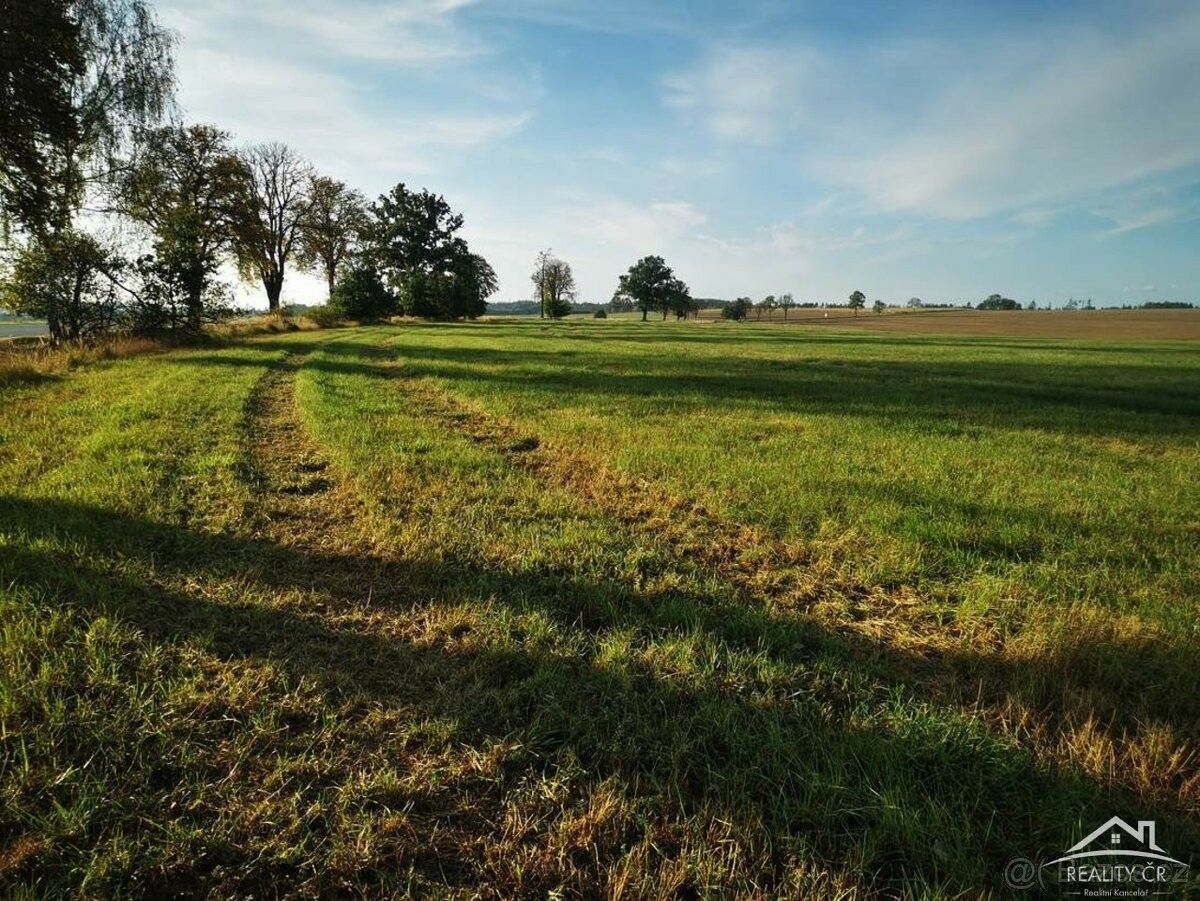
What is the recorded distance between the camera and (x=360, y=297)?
52.3 metres

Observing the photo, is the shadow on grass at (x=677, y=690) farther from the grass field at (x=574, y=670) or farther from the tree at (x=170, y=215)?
the tree at (x=170, y=215)

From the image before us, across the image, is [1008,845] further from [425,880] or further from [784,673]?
[425,880]

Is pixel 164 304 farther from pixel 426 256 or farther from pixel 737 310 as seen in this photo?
pixel 737 310

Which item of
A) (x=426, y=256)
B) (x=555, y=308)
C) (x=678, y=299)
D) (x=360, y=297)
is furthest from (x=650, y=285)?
(x=360, y=297)

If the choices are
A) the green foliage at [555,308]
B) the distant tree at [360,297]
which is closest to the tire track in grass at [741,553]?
the distant tree at [360,297]

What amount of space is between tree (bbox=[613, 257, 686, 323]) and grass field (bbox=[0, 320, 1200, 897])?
114741 mm

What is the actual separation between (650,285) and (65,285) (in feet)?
356

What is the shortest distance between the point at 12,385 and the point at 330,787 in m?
14.0

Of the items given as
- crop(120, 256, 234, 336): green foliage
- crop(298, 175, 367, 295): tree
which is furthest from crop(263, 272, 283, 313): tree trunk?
crop(120, 256, 234, 336): green foliage

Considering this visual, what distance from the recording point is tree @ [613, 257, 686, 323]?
117 meters

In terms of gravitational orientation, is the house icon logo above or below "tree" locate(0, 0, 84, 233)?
below

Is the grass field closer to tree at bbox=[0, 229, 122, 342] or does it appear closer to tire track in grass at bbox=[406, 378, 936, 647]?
tire track in grass at bbox=[406, 378, 936, 647]

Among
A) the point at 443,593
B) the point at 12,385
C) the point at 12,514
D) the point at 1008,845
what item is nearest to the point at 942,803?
the point at 1008,845

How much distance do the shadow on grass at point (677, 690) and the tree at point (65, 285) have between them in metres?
18.9
